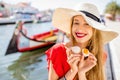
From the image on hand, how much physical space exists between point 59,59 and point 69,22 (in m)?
0.23

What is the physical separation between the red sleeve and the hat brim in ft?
0.57

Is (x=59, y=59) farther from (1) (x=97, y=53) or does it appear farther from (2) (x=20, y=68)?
(2) (x=20, y=68)

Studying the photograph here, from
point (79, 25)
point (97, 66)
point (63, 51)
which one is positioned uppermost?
point (79, 25)

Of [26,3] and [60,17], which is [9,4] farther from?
[60,17]

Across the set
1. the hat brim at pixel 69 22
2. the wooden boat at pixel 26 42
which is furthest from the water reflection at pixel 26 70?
the hat brim at pixel 69 22

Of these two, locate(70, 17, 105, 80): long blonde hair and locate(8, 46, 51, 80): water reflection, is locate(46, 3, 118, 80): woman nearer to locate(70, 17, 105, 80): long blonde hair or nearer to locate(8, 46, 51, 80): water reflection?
locate(70, 17, 105, 80): long blonde hair

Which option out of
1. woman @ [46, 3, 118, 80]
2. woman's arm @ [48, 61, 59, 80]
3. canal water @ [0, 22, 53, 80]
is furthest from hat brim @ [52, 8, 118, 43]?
canal water @ [0, 22, 53, 80]

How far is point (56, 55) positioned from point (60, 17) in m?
0.24

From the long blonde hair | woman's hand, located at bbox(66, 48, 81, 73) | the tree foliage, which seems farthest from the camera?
the tree foliage

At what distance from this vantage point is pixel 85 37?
4.91 feet

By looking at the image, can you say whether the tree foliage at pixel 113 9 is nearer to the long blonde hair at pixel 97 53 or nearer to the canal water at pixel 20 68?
the canal water at pixel 20 68

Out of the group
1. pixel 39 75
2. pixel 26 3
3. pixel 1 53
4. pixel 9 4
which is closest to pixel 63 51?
pixel 39 75

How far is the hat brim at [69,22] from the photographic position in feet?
4.78

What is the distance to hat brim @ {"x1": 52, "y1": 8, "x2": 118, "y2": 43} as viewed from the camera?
4.78 feet
